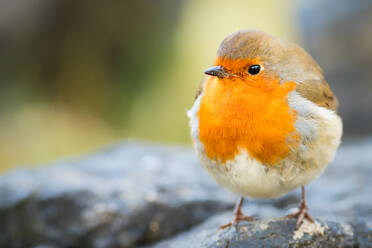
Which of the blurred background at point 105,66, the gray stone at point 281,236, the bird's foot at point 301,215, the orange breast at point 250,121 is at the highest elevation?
the blurred background at point 105,66

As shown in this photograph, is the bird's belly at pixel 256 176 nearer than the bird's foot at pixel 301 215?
Yes

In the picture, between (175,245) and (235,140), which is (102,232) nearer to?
(175,245)

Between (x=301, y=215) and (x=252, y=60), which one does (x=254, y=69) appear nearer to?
(x=252, y=60)

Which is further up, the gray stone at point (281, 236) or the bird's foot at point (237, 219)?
the bird's foot at point (237, 219)

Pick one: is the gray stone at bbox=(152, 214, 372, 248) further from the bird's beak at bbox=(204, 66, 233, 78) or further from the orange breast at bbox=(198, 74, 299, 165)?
the bird's beak at bbox=(204, 66, 233, 78)

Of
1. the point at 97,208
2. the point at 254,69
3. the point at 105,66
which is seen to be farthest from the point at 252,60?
the point at 105,66

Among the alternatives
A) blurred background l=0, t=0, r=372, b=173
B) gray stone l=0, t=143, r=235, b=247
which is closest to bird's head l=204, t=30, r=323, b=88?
gray stone l=0, t=143, r=235, b=247

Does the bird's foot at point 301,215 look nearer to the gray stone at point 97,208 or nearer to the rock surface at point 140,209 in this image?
the rock surface at point 140,209

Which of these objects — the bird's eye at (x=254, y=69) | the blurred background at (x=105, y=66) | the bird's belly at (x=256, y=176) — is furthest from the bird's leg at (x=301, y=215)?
the blurred background at (x=105, y=66)
